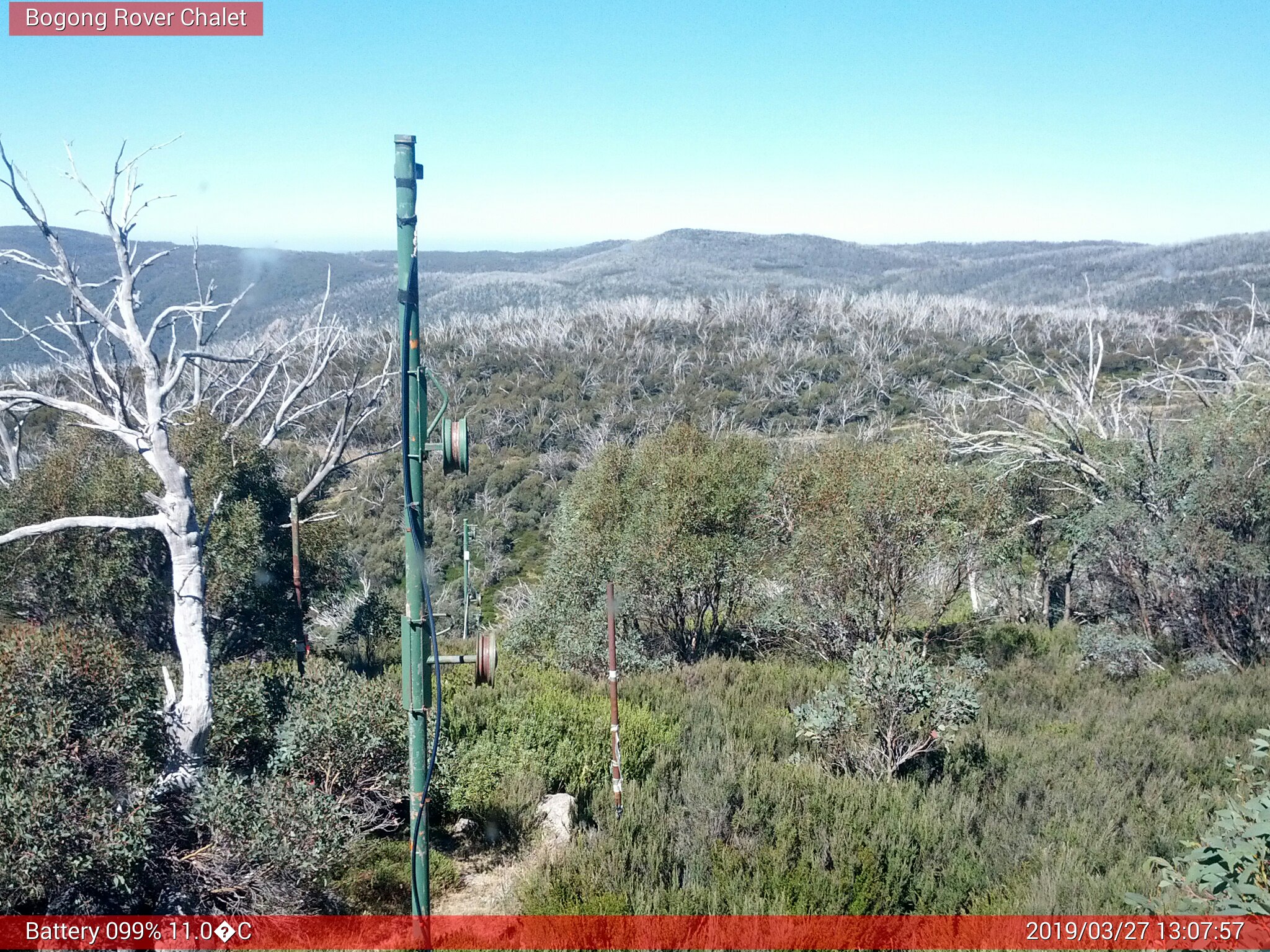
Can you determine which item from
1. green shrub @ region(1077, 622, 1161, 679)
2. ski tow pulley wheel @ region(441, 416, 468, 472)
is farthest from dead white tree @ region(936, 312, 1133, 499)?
ski tow pulley wheel @ region(441, 416, 468, 472)

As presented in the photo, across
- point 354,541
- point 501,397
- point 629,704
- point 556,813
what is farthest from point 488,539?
point 556,813

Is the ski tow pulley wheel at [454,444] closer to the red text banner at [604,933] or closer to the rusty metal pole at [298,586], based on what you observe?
the red text banner at [604,933]

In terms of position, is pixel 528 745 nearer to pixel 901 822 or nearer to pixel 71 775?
pixel 901 822

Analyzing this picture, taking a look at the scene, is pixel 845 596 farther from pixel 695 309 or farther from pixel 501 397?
pixel 695 309

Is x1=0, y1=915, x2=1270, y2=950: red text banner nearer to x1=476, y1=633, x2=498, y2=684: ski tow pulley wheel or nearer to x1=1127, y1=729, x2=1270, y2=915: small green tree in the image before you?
x1=1127, y1=729, x2=1270, y2=915: small green tree

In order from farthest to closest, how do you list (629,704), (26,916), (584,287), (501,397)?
(584,287) → (501,397) → (629,704) → (26,916)
